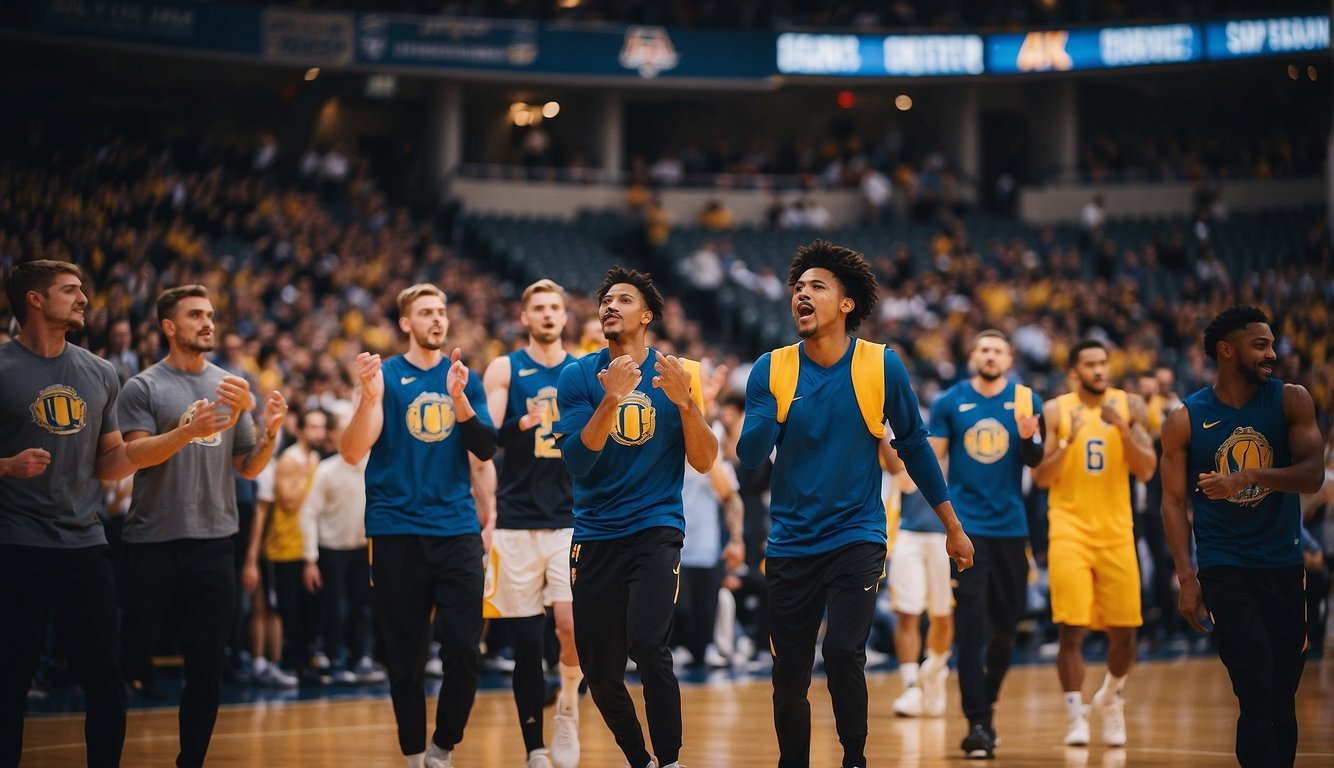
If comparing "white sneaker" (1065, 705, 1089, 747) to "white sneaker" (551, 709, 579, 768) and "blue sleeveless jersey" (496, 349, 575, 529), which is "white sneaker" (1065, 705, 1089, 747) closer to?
"white sneaker" (551, 709, 579, 768)

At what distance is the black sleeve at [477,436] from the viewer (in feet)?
26.0

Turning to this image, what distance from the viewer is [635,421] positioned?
24.2 ft

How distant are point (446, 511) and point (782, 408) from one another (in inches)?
81.5

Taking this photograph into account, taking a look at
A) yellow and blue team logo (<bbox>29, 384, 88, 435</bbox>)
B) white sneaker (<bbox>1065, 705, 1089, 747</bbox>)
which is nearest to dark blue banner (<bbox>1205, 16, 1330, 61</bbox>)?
white sneaker (<bbox>1065, 705, 1089, 747</bbox>)

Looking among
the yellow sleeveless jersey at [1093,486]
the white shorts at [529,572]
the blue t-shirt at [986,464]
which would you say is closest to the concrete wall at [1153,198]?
the yellow sleeveless jersey at [1093,486]

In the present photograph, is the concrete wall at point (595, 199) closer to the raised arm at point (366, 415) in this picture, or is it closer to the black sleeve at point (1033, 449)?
the black sleeve at point (1033, 449)

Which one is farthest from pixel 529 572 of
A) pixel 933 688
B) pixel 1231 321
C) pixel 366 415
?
pixel 1231 321

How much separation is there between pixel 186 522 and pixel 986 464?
5025 mm

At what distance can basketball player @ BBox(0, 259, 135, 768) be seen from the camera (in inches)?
267

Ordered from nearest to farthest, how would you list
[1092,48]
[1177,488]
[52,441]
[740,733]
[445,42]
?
1. [52,441]
2. [1177,488]
3. [740,733]
4. [445,42]
5. [1092,48]

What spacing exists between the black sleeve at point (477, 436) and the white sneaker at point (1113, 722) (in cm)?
437

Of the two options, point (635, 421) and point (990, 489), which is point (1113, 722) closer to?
point (990, 489)

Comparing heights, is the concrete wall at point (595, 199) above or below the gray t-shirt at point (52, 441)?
above

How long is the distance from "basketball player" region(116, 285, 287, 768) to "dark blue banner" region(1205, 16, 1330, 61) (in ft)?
91.6
